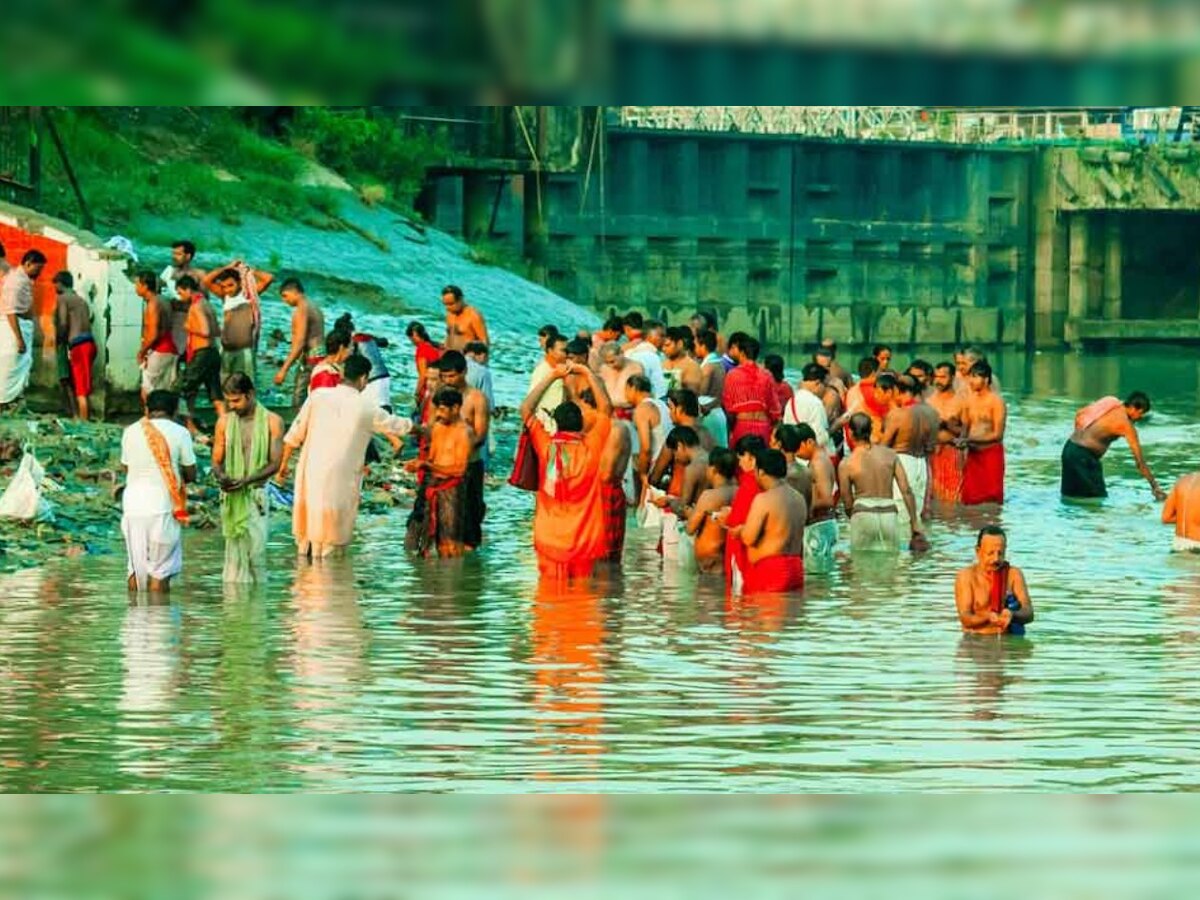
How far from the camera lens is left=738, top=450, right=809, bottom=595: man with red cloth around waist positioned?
41.2ft

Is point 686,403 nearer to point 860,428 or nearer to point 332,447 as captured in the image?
point 860,428

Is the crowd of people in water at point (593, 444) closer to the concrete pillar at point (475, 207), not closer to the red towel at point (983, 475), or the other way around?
the red towel at point (983, 475)

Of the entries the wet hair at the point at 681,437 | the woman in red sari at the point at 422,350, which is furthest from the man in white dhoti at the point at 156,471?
the woman in red sari at the point at 422,350

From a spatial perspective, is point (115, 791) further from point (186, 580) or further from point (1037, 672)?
point (186, 580)

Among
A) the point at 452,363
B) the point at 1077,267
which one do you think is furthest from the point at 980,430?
the point at 1077,267

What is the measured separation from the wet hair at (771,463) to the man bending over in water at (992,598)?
5.04 feet

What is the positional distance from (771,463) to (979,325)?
47.8 meters

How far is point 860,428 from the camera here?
49.5ft

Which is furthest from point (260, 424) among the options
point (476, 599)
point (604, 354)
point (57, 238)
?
point (57, 238)

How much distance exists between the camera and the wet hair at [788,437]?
13.9m

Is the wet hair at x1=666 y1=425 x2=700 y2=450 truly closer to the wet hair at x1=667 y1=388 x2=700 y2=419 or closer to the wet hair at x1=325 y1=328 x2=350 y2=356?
the wet hair at x1=667 y1=388 x2=700 y2=419

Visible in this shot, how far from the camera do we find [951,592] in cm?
1388

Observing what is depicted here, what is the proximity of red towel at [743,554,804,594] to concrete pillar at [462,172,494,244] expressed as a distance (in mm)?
33080
